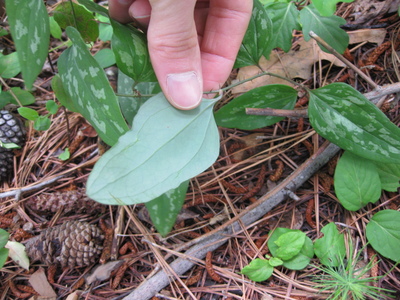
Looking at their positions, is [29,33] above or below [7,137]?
above

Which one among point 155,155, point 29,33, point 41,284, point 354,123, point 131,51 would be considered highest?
point 29,33

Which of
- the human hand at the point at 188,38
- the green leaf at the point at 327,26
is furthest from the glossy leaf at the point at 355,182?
the human hand at the point at 188,38

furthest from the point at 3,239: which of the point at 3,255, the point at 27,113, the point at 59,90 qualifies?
the point at 59,90

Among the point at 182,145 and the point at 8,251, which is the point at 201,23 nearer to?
the point at 182,145

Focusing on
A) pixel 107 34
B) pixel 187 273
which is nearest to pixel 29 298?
pixel 187 273

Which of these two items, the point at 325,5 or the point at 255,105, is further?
the point at 255,105

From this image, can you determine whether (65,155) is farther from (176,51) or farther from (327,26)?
(327,26)

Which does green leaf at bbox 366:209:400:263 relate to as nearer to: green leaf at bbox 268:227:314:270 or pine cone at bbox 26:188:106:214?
green leaf at bbox 268:227:314:270
